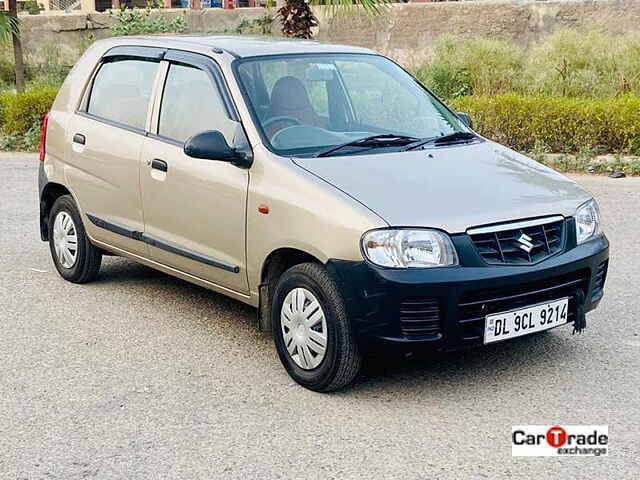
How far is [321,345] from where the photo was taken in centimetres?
512

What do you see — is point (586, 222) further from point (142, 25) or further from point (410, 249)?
point (142, 25)

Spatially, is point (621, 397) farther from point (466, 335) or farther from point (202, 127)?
point (202, 127)

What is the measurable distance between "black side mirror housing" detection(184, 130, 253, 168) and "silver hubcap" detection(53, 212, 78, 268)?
201 centimetres

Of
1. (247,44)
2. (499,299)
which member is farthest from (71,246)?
(499,299)

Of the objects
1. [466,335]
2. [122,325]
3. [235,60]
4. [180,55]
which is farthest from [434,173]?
Answer: [122,325]

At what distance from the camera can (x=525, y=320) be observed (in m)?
5.08

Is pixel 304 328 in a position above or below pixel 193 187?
below

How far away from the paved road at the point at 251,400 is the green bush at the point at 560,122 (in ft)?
19.4

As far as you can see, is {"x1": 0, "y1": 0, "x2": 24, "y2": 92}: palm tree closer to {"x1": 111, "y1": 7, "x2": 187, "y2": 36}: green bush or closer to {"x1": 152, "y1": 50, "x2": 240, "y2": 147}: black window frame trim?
{"x1": 111, "y1": 7, "x2": 187, "y2": 36}: green bush

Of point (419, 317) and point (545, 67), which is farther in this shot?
point (545, 67)

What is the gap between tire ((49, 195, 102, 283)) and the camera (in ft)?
23.7

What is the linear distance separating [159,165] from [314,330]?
66.3 inches

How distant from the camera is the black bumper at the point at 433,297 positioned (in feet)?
15.8

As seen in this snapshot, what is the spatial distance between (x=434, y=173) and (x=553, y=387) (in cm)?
127
